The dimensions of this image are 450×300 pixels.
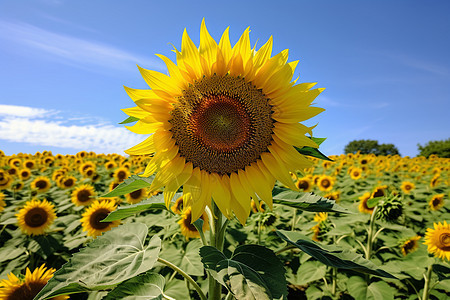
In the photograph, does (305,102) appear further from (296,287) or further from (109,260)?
(296,287)

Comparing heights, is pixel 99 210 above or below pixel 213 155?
below

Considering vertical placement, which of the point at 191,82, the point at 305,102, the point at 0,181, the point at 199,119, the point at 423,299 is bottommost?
the point at 0,181

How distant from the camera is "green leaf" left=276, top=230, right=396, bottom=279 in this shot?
146cm

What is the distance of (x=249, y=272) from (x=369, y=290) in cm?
277

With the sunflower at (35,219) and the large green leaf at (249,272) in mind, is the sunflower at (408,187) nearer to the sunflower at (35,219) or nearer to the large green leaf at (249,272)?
the large green leaf at (249,272)

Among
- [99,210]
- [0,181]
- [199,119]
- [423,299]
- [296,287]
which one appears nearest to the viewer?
[199,119]

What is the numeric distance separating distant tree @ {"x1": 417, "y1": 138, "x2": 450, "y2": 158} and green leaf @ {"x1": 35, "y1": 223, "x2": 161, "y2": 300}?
35.1m

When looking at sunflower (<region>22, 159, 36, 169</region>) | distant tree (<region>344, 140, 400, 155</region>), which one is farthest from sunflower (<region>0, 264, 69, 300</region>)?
distant tree (<region>344, 140, 400, 155</region>)

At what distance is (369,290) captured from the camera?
11.1ft

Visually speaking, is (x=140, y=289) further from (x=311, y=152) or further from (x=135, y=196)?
(x=135, y=196)

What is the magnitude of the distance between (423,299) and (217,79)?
3530 mm

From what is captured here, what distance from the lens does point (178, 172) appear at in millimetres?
1575

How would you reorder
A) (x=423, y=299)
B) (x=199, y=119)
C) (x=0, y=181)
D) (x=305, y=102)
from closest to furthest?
(x=305, y=102)
(x=199, y=119)
(x=423, y=299)
(x=0, y=181)

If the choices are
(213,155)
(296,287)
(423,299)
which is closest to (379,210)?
(423,299)
